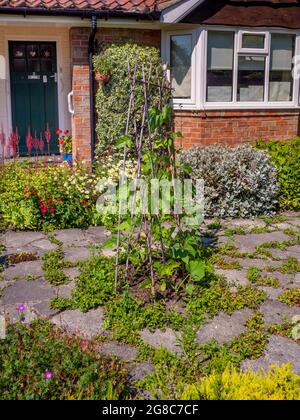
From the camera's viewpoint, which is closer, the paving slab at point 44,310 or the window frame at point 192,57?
the paving slab at point 44,310

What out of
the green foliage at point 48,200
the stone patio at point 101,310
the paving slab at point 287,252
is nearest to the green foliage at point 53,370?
the stone patio at point 101,310

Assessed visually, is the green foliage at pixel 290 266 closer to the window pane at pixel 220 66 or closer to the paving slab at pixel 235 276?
the paving slab at pixel 235 276

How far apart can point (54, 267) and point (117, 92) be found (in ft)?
13.8

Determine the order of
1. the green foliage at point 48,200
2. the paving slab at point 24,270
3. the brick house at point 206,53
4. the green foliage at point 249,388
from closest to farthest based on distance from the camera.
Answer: the green foliage at point 249,388 → the paving slab at point 24,270 → the green foliage at point 48,200 → the brick house at point 206,53

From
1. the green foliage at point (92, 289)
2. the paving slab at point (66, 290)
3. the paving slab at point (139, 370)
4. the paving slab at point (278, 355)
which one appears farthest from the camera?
the paving slab at point (66, 290)

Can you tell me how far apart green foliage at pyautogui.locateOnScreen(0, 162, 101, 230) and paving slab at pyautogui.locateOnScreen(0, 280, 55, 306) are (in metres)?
1.71

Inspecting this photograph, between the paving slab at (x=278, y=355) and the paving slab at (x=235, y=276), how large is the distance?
1.00m

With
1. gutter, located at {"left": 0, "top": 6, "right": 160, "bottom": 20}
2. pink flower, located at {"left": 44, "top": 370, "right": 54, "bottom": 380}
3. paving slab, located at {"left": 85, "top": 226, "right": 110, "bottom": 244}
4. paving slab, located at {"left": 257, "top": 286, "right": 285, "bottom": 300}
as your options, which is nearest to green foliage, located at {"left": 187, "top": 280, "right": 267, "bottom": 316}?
paving slab, located at {"left": 257, "top": 286, "right": 285, "bottom": 300}

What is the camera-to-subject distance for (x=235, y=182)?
7.12 meters

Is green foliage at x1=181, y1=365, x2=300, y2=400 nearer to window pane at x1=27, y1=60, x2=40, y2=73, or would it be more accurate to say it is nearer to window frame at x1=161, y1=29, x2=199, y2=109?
window frame at x1=161, y1=29, x2=199, y2=109

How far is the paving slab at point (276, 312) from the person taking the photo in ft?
13.4

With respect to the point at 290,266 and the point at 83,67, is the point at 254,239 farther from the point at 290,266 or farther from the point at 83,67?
the point at 83,67

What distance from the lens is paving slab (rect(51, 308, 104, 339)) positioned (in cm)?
387

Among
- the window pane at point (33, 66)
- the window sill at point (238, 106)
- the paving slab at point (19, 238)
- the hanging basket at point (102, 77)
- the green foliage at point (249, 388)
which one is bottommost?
the paving slab at point (19, 238)
